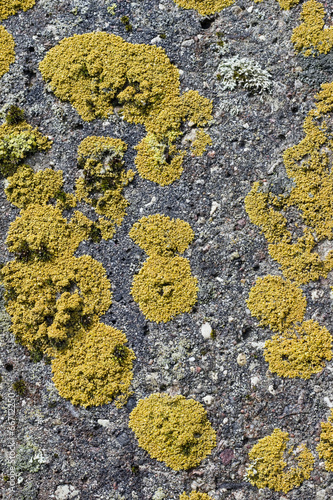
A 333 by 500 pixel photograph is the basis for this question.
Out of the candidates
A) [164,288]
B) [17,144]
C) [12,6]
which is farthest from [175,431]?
[12,6]

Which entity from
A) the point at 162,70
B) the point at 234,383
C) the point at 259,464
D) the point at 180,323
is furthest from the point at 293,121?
the point at 259,464

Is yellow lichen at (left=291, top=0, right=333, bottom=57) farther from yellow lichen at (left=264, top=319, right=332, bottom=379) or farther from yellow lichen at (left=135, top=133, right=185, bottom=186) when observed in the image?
yellow lichen at (left=264, top=319, right=332, bottom=379)

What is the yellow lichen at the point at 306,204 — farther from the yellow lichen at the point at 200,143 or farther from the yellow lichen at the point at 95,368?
the yellow lichen at the point at 95,368

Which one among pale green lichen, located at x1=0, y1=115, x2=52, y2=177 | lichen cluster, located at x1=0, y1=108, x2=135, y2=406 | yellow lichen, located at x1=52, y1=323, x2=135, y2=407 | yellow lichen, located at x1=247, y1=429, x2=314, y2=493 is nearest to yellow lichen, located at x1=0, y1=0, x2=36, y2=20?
lichen cluster, located at x1=0, y1=108, x2=135, y2=406

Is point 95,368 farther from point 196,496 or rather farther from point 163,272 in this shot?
point 196,496

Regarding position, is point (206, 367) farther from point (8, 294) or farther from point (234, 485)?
point (8, 294)

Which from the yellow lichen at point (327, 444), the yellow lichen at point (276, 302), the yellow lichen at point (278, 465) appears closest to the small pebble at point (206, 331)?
the yellow lichen at point (276, 302)

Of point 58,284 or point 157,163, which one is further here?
point 157,163
